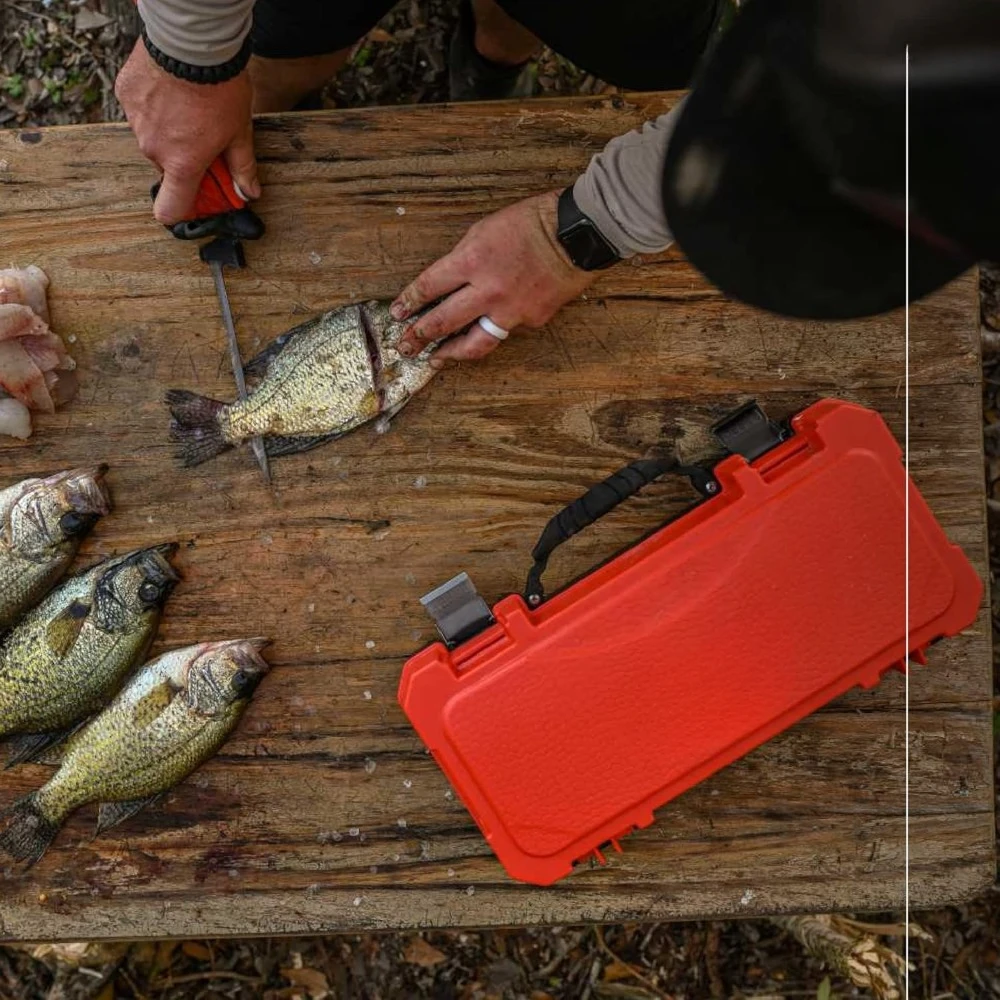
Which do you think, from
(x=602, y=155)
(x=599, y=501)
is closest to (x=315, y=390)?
(x=599, y=501)

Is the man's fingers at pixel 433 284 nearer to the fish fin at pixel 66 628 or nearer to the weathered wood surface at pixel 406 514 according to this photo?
the weathered wood surface at pixel 406 514

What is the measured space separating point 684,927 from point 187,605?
190cm

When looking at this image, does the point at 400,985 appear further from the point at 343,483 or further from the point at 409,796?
the point at 343,483

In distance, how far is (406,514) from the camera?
2.14 metres

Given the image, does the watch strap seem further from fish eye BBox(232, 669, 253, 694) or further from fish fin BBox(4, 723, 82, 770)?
fish fin BBox(4, 723, 82, 770)

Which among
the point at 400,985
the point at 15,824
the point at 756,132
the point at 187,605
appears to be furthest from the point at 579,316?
the point at 400,985

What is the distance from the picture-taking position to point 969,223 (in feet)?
3.69

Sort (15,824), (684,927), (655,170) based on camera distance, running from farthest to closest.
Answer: (684,927)
(15,824)
(655,170)

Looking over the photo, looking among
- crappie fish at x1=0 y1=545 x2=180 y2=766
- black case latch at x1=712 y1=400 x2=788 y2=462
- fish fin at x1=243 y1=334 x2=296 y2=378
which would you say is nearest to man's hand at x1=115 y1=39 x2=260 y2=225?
fish fin at x1=243 y1=334 x2=296 y2=378

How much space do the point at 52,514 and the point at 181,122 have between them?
0.93 m

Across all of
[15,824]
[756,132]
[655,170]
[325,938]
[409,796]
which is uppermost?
[756,132]

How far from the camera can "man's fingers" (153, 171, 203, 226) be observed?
194 centimetres

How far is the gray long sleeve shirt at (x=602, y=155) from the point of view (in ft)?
5.33

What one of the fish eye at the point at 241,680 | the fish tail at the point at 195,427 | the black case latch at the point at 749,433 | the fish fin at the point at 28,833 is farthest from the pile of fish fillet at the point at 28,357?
the black case latch at the point at 749,433
